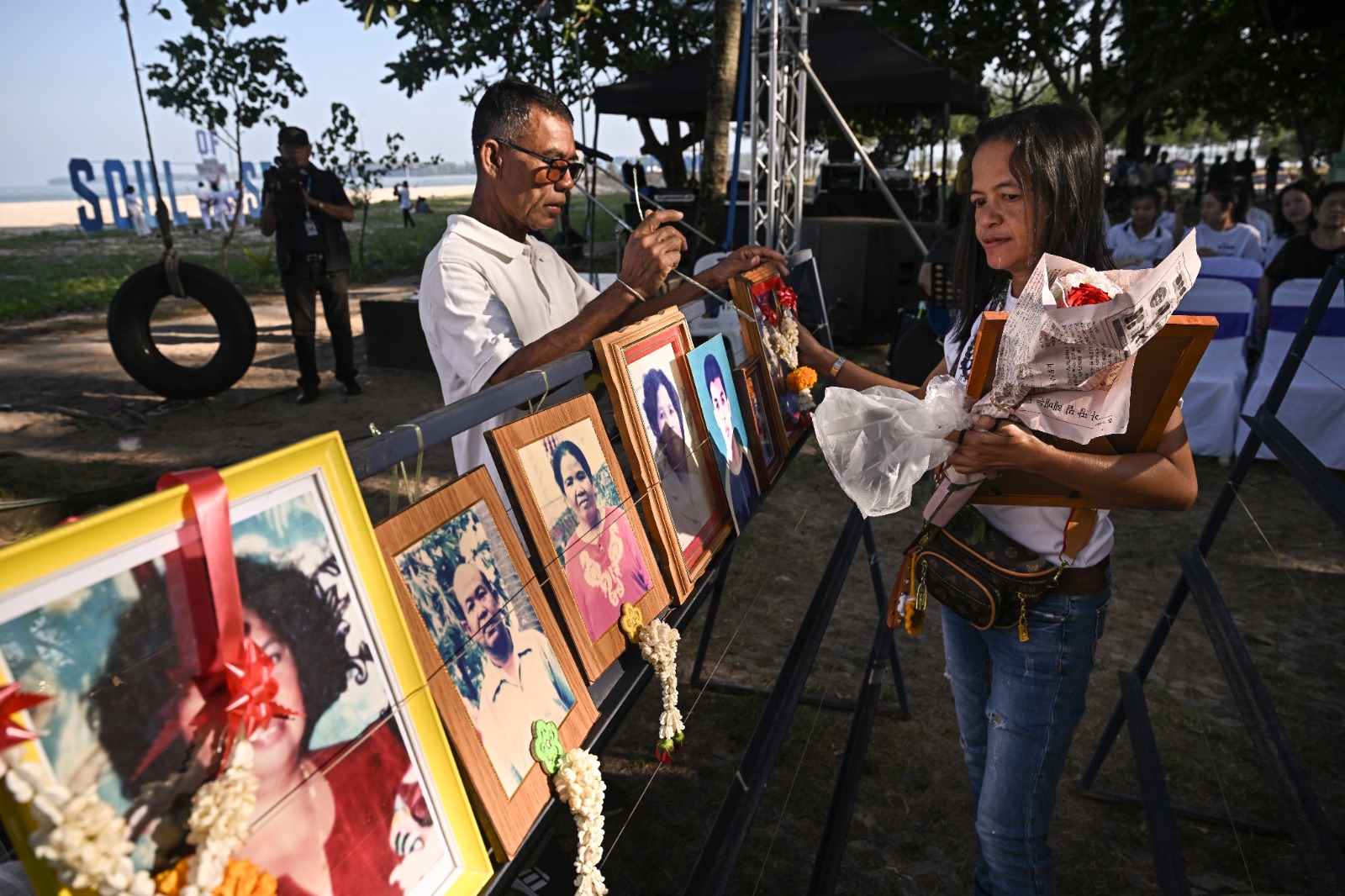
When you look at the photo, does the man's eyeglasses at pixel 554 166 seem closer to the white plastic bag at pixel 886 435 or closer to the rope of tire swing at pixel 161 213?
the white plastic bag at pixel 886 435

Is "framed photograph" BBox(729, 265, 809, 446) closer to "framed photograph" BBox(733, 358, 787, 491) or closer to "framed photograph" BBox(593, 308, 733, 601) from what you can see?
"framed photograph" BBox(733, 358, 787, 491)

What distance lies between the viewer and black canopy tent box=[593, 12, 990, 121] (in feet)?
31.1

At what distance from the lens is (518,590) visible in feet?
4.14

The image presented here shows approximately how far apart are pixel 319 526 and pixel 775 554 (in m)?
3.87

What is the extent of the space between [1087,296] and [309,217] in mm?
6800

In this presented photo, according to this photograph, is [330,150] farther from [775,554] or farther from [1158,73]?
[1158,73]

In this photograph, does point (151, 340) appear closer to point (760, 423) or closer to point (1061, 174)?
point (760, 423)

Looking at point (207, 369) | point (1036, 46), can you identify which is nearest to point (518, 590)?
point (207, 369)

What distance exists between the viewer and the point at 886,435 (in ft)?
4.84

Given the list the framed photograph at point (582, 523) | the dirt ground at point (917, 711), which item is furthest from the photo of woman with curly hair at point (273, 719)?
the framed photograph at point (582, 523)

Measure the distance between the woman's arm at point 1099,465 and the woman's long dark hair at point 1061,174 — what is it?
1.22ft

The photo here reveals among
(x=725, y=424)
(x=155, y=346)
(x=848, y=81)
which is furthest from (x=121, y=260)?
(x=725, y=424)

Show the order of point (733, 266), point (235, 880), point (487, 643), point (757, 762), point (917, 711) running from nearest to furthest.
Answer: point (235, 880) < point (487, 643) < point (757, 762) < point (733, 266) < point (917, 711)

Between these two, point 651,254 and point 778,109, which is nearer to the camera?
point 651,254
